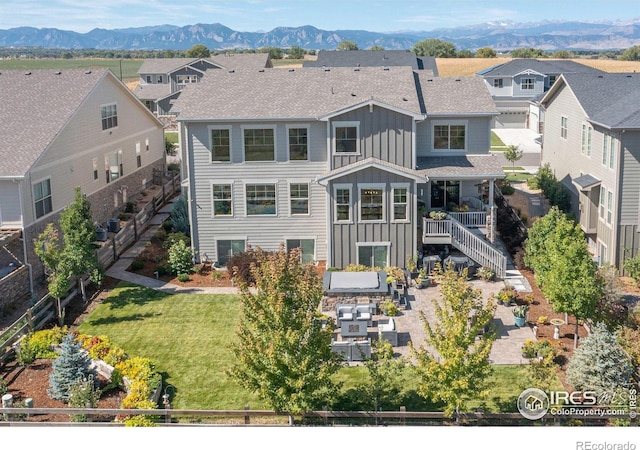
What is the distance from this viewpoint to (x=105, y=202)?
1484 inches

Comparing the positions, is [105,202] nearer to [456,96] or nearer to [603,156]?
[456,96]

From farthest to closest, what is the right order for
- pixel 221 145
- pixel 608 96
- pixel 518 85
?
pixel 518 85 < pixel 608 96 < pixel 221 145

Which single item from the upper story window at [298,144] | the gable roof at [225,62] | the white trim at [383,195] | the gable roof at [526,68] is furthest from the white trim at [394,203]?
the gable roof at [526,68]

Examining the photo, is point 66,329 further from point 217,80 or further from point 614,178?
point 614,178

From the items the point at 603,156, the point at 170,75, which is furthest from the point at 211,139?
the point at 170,75

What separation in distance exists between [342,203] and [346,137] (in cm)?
295

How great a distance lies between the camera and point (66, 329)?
914 inches

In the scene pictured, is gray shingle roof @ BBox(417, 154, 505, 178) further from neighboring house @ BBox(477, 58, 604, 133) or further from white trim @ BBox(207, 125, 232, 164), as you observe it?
neighboring house @ BBox(477, 58, 604, 133)

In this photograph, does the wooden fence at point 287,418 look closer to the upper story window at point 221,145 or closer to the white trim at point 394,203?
the white trim at point 394,203

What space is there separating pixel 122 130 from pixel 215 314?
1870cm

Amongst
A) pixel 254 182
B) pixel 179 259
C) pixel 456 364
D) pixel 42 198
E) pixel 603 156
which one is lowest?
pixel 179 259

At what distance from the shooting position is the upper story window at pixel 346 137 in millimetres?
29453

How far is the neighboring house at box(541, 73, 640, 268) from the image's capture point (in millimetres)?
28375
